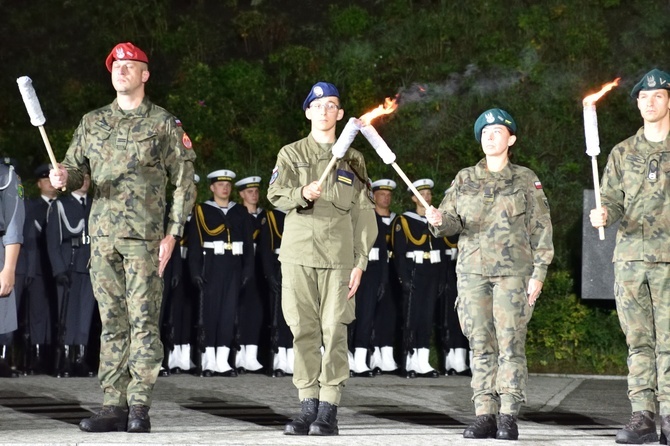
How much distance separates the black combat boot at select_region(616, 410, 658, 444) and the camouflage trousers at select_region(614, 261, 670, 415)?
0.18ft

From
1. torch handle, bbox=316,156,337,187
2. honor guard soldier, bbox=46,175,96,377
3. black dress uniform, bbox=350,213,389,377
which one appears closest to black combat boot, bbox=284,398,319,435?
torch handle, bbox=316,156,337,187

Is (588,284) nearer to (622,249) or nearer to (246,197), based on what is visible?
(246,197)

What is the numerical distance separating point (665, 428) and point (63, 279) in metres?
→ 6.94

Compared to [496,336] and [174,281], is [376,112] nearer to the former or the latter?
[496,336]

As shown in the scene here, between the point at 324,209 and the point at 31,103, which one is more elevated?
the point at 31,103

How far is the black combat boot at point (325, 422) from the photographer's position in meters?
7.90

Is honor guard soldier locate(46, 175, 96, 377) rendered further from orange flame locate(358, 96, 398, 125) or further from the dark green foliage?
orange flame locate(358, 96, 398, 125)

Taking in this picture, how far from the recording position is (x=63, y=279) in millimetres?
12930

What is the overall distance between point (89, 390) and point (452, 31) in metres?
11.1

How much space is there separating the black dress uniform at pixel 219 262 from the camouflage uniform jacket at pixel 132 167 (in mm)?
5287

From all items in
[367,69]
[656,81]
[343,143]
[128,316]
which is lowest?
[128,316]

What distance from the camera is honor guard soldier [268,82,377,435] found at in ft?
26.6

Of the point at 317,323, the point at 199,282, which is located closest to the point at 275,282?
the point at 199,282

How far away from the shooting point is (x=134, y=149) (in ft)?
26.5
